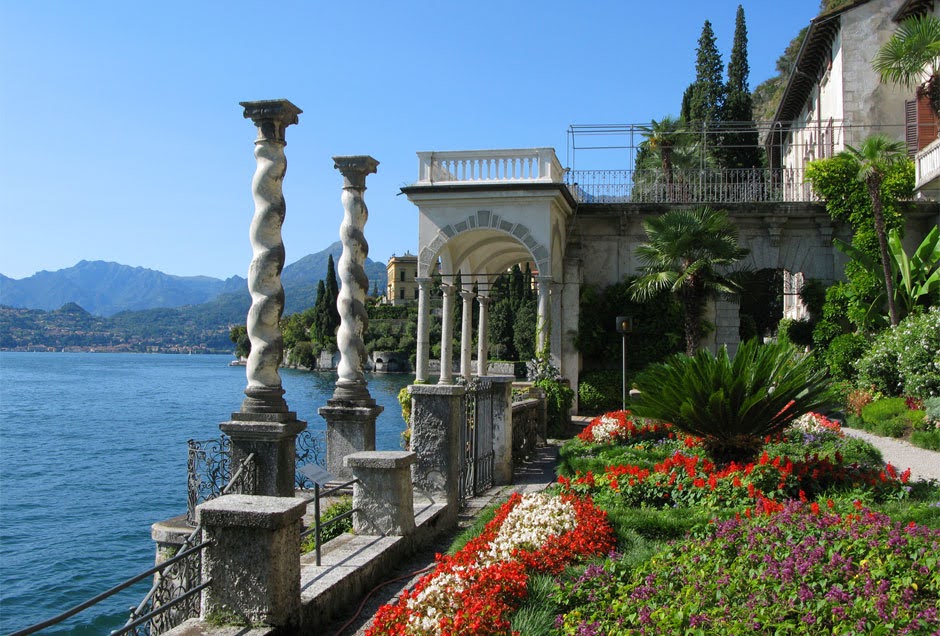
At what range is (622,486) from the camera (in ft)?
27.7

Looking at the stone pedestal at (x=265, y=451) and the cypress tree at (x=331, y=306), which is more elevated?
the cypress tree at (x=331, y=306)

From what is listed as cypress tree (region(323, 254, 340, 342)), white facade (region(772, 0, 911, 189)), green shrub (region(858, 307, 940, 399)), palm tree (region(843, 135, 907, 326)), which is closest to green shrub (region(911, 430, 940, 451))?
green shrub (region(858, 307, 940, 399))

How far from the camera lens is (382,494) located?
7152mm

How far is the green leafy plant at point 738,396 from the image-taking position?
28.0 ft

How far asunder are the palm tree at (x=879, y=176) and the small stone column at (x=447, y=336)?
10486mm

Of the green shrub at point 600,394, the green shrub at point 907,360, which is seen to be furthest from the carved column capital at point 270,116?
the green shrub at point 600,394

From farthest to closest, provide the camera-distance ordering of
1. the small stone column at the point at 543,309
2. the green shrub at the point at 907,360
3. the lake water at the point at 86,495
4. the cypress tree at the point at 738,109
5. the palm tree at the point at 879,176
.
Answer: the cypress tree at the point at 738,109 < the small stone column at the point at 543,309 < the palm tree at the point at 879,176 < the green shrub at the point at 907,360 < the lake water at the point at 86,495

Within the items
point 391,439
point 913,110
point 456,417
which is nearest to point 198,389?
point 391,439

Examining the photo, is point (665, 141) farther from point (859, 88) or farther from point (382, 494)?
point (382, 494)

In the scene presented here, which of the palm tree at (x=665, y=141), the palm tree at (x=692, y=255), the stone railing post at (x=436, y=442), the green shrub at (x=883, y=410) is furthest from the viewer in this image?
the palm tree at (x=665, y=141)

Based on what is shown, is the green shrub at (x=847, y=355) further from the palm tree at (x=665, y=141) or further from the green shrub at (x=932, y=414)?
the palm tree at (x=665, y=141)

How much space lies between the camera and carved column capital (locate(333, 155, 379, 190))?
12125 millimetres

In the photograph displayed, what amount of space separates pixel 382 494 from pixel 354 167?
628 cm

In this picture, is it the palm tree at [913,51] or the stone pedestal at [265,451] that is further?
the palm tree at [913,51]
